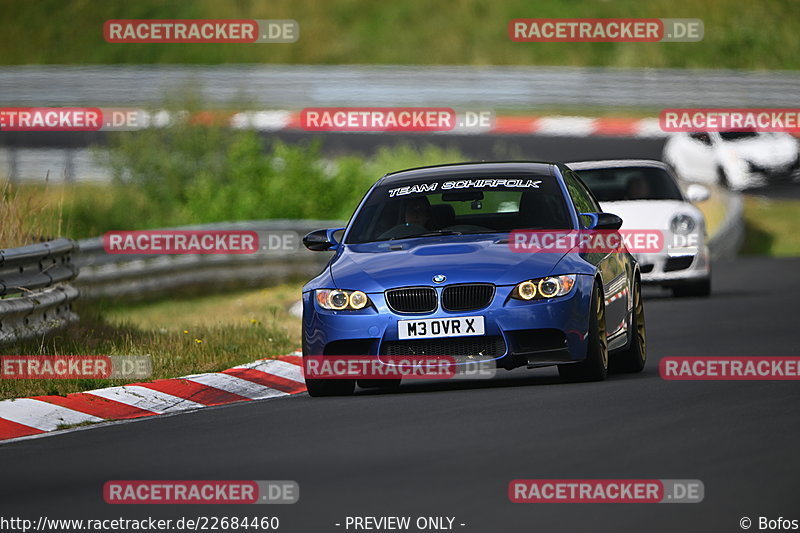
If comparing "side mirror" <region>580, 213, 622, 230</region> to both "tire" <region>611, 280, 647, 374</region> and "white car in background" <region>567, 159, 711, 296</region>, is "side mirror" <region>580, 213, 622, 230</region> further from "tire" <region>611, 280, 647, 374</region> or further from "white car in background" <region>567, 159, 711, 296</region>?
"white car in background" <region>567, 159, 711, 296</region>

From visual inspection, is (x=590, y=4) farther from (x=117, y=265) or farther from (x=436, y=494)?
(x=436, y=494)

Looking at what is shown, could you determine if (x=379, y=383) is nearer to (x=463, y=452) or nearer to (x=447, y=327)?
(x=447, y=327)

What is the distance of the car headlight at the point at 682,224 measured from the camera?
1866 centimetres

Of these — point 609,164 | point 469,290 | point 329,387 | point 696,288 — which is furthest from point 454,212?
point 696,288

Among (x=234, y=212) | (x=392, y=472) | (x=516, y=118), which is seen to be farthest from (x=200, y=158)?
(x=392, y=472)

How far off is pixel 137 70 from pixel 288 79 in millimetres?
3281

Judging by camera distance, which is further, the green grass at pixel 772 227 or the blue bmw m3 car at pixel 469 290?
the green grass at pixel 772 227

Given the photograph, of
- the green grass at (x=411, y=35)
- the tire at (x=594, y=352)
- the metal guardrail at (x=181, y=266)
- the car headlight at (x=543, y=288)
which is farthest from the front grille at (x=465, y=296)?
the green grass at (x=411, y=35)

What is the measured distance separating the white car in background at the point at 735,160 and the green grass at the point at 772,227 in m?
1.08

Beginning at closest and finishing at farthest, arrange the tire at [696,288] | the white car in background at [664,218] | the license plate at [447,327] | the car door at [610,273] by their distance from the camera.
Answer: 1. the license plate at [447,327]
2. the car door at [610,273]
3. the white car in background at [664,218]
4. the tire at [696,288]

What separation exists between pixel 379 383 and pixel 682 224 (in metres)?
8.00

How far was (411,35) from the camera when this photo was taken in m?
47.8

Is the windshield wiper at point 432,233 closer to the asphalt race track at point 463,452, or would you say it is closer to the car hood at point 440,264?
the car hood at point 440,264

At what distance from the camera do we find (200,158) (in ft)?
91.6
